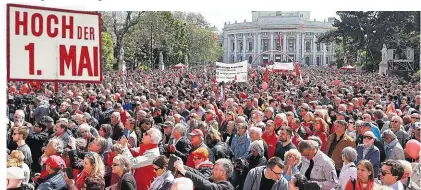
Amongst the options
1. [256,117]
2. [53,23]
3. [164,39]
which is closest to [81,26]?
[53,23]

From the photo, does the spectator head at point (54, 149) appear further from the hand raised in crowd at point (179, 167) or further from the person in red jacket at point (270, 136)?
the person in red jacket at point (270, 136)

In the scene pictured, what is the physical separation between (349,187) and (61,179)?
2.41m

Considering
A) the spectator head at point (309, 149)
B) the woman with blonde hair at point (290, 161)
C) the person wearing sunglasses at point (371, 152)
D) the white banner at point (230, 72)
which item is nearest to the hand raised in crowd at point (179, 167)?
the woman with blonde hair at point (290, 161)

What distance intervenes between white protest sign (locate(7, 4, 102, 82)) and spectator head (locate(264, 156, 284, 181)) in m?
1.81

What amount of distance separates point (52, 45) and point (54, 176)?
1.57 meters

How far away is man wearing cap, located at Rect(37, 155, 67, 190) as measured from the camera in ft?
15.8

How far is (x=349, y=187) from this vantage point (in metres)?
4.90

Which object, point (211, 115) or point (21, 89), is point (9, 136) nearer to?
point (211, 115)

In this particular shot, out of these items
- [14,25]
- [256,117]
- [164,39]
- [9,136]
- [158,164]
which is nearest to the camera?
[14,25]

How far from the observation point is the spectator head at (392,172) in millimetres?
4739

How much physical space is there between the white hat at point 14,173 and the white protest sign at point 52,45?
1.07 metres

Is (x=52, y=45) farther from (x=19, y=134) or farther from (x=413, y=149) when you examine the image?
(x=413, y=149)

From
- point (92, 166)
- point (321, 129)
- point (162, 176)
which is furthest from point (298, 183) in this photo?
point (321, 129)

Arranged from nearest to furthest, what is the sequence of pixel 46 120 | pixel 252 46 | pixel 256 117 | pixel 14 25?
1. pixel 14 25
2. pixel 46 120
3. pixel 256 117
4. pixel 252 46
